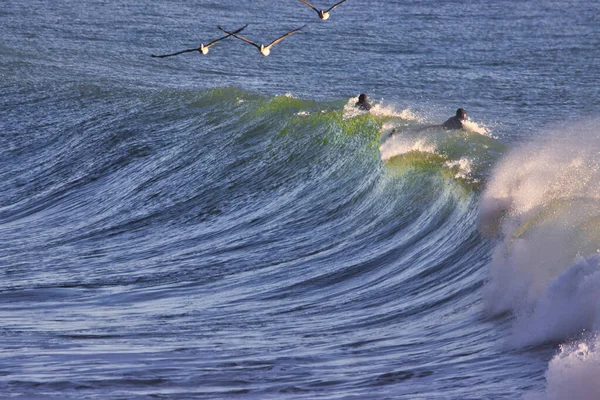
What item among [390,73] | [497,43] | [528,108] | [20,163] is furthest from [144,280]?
[497,43]

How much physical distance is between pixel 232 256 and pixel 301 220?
6.60ft

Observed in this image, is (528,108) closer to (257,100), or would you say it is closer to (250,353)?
(257,100)

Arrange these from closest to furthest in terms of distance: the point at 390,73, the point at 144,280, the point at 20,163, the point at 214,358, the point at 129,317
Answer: the point at 214,358 < the point at 129,317 < the point at 144,280 < the point at 20,163 < the point at 390,73

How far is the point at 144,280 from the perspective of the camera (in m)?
14.4

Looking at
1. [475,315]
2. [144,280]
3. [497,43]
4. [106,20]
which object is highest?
[106,20]

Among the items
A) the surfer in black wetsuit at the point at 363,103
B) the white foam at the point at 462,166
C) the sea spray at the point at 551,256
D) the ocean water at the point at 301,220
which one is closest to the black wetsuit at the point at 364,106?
the surfer in black wetsuit at the point at 363,103

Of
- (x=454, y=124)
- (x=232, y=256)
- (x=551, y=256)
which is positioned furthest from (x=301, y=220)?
(x=551, y=256)

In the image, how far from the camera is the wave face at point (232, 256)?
945 centimetres

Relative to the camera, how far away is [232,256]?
15.6 meters

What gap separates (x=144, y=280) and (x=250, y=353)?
176 inches

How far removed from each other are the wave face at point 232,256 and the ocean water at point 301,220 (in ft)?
0.17

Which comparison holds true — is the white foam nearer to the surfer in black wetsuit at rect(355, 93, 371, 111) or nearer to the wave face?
the wave face

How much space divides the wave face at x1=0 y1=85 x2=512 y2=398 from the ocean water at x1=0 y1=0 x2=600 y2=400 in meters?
0.05

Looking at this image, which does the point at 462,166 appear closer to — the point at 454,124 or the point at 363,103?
the point at 454,124
